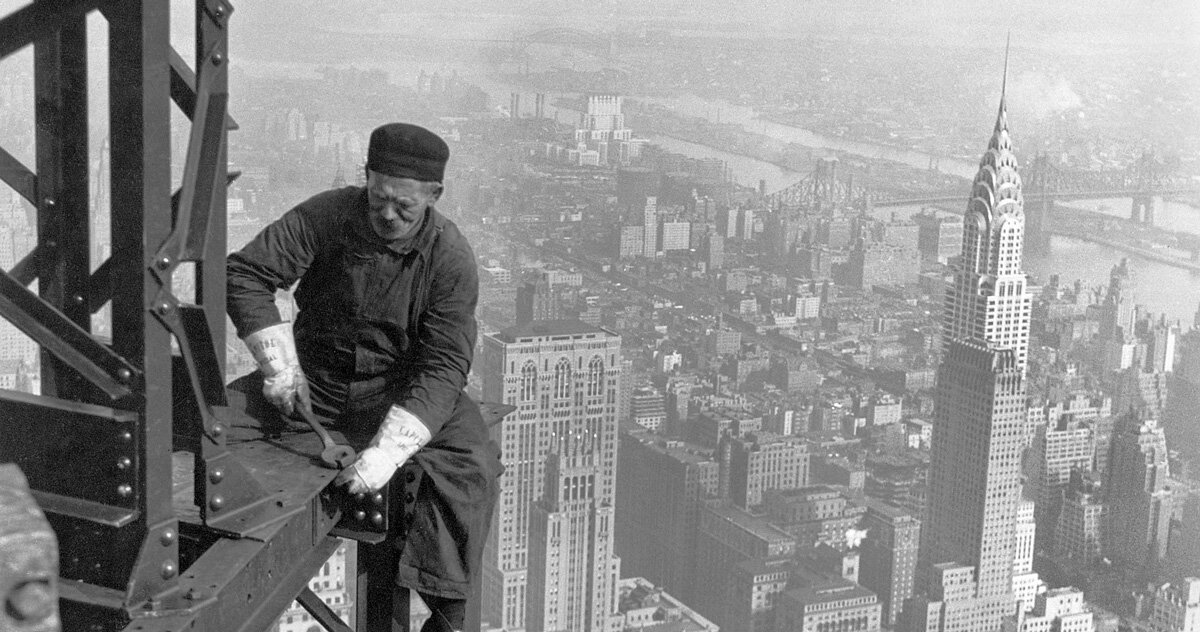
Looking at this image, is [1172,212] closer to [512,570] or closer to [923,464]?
[923,464]

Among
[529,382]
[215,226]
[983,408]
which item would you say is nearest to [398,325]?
[215,226]

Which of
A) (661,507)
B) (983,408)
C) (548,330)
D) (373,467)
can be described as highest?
(373,467)

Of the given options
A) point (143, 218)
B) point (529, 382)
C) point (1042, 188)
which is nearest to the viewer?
point (143, 218)

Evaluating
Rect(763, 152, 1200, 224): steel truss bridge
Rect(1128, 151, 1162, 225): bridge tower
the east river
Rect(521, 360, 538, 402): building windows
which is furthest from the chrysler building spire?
Rect(521, 360, 538, 402): building windows

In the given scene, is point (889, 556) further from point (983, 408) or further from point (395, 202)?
point (395, 202)

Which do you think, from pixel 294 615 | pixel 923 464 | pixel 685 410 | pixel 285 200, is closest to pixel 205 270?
pixel 285 200

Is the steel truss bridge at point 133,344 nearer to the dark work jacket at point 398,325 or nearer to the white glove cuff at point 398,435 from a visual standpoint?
the white glove cuff at point 398,435
